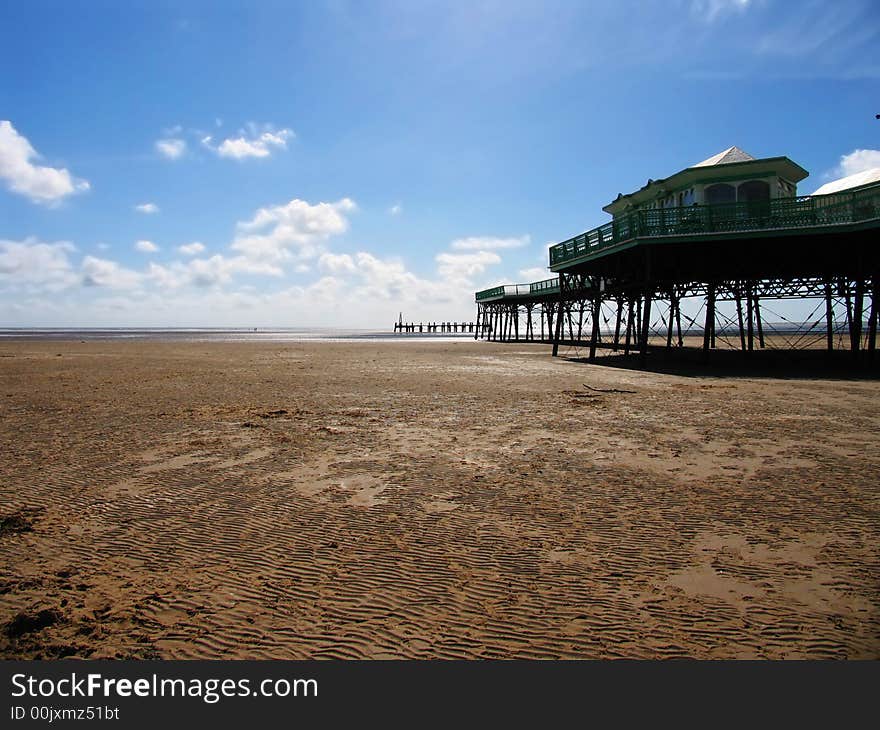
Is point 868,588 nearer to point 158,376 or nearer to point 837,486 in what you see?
point 837,486

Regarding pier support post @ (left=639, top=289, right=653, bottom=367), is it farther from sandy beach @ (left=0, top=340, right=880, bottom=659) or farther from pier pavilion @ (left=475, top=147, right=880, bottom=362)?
sandy beach @ (left=0, top=340, right=880, bottom=659)

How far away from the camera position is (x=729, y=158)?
25.1m

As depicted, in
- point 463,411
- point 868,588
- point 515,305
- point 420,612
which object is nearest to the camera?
point 420,612

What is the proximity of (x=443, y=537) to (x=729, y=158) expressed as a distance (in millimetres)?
Answer: 27426

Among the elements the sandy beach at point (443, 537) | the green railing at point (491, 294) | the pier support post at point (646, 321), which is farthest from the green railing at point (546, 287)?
the sandy beach at point (443, 537)

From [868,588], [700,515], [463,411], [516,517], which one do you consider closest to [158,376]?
[463,411]

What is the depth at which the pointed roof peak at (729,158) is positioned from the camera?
24938mm

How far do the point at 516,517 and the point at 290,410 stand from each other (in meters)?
7.68

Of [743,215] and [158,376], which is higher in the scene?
[743,215]

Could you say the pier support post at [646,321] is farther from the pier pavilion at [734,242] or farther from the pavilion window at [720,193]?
the pavilion window at [720,193]

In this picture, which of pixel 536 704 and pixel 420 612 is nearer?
pixel 536 704

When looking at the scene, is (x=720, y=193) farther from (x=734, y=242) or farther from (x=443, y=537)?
(x=443, y=537)

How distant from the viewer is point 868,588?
3.63 meters

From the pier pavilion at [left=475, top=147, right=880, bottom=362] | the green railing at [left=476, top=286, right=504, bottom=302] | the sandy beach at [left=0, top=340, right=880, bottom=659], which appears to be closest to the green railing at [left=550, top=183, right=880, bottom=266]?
the pier pavilion at [left=475, top=147, right=880, bottom=362]
